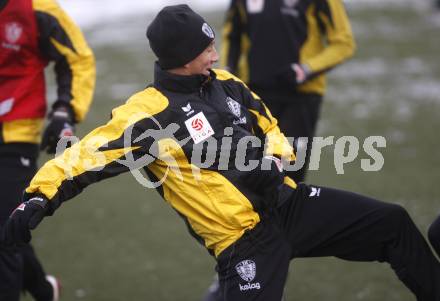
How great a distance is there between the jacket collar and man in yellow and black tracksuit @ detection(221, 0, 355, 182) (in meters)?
1.68

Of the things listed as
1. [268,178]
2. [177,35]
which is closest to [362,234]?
[268,178]

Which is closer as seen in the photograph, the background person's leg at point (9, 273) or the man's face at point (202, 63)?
the man's face at point (202, 63)

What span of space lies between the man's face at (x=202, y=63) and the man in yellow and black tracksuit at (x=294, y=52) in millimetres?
1624

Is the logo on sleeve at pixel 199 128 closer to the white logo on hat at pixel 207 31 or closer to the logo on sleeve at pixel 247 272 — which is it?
the white logo on hat at pixel 207 31

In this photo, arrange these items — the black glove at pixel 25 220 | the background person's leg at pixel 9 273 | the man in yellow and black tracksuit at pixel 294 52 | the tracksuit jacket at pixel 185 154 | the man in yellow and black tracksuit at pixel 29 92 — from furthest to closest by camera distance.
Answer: the man in yellow and black tracksuit at pixel 294 52
the man in yellow and black tracksuit at pixel 29 92
the background person's leg at pixel 9 273
the tracksuit jacket at pixel 185 154
the black glove at pixel 25 220

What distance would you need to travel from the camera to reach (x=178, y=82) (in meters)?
3.39

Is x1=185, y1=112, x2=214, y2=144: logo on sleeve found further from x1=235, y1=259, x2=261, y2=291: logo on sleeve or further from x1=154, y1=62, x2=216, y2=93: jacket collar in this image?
x1=235, y1=259, x2=261, y2=291: logo on sleeve

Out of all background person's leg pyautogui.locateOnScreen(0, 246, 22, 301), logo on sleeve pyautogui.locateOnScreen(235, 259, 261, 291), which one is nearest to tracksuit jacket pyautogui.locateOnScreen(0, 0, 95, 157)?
background person's leg pyautogui.locateOnScreen(0, 246, 22, 301)

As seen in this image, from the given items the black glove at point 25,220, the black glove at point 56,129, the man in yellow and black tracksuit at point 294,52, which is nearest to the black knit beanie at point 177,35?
the black glove at point 25,220

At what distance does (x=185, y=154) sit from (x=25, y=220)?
754 millimetres

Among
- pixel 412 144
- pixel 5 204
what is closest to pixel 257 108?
pixel 5 204

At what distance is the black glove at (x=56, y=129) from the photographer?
416 centimetres

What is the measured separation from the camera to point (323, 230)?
11.5 feet

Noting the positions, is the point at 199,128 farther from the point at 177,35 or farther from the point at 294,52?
the point at 294,52
